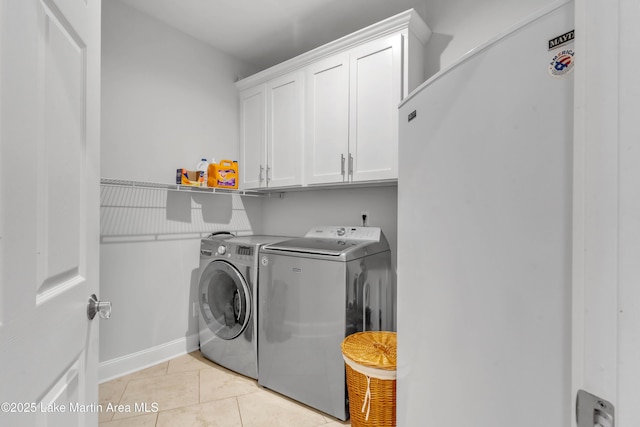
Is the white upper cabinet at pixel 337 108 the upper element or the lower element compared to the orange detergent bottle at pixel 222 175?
upper

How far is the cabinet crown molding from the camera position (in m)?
1.86

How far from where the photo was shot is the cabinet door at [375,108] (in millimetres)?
1913

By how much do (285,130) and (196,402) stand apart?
6.74 ft

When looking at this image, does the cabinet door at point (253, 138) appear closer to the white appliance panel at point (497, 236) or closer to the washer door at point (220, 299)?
the washer door at point (220, 299)

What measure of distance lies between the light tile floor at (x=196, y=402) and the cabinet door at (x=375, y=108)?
5.12 feet

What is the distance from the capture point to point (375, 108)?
1997 millimetres

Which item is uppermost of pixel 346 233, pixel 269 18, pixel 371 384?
pixel 269 18

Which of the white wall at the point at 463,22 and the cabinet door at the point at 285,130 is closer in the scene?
the white wall at the point at 463,22


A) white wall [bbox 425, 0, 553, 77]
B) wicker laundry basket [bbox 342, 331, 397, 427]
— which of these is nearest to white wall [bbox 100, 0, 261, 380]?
wicker laundry basket [bbox 342, 331, 397, 427]

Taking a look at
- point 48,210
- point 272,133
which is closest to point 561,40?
point 48,210

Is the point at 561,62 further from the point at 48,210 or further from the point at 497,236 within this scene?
the point at 48,210

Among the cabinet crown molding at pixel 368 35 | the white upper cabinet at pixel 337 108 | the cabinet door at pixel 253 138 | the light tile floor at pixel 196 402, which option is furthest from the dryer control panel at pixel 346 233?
the cabinet crown molding at pixel 368 35

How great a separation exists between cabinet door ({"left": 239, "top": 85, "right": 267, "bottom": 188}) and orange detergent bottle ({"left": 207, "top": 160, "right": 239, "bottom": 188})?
0.23 metres

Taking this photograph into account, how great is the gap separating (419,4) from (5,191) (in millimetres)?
2543
